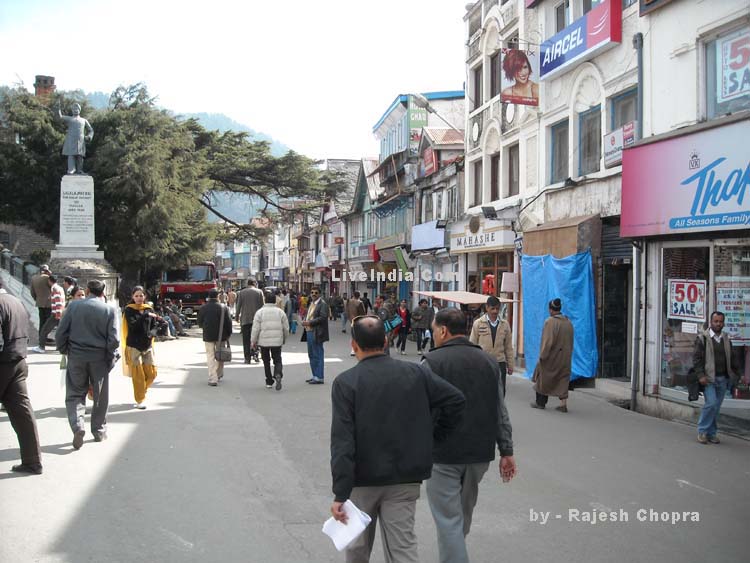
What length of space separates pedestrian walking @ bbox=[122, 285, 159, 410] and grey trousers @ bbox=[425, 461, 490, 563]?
6364 mm

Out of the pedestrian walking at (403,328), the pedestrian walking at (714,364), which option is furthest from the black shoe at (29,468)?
the pedestrian walking at (403,328)

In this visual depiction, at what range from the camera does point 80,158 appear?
21062 mm

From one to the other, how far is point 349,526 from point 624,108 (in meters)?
12.3

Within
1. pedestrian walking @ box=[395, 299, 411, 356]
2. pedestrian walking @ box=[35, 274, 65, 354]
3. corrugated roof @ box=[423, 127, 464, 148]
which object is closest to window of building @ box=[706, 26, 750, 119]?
pedestrian walking @ box=[395, 299, 411, 356]

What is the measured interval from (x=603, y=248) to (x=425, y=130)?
1722 cm

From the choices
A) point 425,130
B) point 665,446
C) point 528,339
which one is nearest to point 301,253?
point 425,130

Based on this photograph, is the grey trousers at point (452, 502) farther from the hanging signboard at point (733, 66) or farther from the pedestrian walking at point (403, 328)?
the pedestrian walking at point (403, 328)

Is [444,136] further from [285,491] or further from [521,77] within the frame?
[285,491]

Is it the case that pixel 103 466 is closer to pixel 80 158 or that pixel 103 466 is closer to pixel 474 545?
pixel 474 545

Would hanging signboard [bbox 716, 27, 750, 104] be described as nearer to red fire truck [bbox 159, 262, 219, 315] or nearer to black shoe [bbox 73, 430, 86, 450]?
black shoe [bbox 73, 430, 86, 450]

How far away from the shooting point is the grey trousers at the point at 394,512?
142 inches

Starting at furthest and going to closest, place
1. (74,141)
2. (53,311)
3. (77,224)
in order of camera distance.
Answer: (74,141) < (77,224) < (53,311)

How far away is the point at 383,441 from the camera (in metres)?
3.57

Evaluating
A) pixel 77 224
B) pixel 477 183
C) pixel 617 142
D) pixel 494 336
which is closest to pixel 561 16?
pixel 617 142
